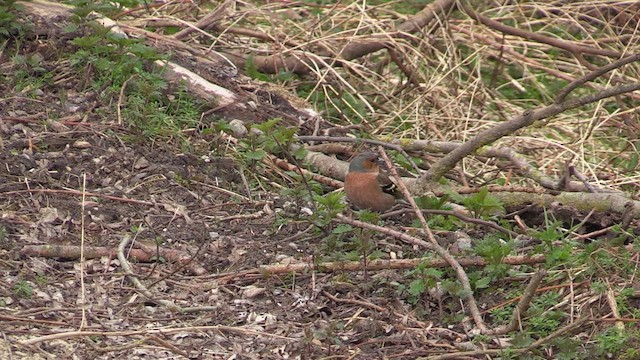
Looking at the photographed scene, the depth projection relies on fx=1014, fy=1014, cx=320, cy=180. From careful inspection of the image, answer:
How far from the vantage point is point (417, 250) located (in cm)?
463

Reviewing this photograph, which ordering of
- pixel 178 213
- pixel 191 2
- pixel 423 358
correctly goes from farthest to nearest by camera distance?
pixel 191 2 → pixel 178 213 → pixel 423 358

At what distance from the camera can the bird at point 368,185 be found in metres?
4.88

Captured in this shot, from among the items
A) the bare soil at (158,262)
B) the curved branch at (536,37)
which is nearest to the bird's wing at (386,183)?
the bare soil at (158,262)

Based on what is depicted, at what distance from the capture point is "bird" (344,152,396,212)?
4883 mm

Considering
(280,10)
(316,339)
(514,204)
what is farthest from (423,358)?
(280,10)

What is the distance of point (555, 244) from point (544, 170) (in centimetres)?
186

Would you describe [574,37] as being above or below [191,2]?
below

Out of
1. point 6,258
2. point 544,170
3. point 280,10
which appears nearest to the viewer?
point 6,258

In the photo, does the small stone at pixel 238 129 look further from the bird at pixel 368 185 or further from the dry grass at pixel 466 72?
the dry grass at pixel 466 72

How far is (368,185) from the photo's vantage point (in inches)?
192

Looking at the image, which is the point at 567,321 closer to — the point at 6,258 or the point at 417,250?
the point at 417,250

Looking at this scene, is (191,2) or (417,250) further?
(191,2)

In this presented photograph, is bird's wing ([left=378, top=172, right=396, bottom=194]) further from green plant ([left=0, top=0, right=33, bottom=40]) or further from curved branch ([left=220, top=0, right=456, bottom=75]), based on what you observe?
green plant ([left=0, top=0, right=33, bottom=40])

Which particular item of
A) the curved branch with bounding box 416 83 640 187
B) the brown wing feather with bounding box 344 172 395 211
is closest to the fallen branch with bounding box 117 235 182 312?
the brown wing feather with bounding box 344 172 395 211
